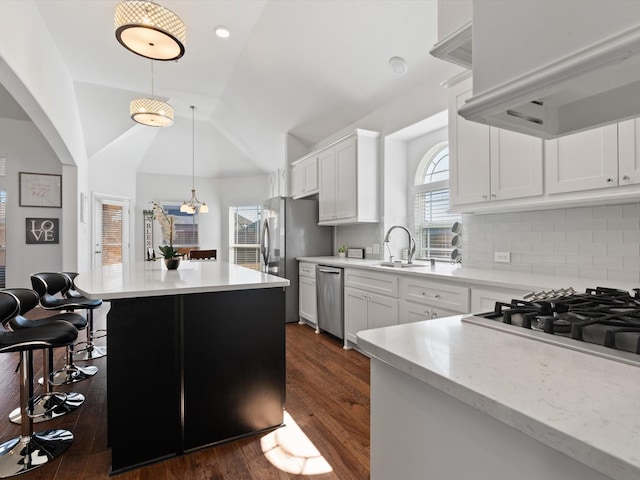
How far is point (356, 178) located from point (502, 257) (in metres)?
1.79

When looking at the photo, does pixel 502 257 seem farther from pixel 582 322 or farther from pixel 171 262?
pixel 171 262

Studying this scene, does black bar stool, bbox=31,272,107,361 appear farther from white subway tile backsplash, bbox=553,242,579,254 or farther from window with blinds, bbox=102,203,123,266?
window with blinds, bbox=102,203,123,266

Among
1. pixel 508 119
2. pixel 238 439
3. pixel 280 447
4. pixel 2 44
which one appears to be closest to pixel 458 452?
pixel 508 119

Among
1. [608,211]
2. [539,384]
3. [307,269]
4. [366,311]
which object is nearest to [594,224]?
[608,211]

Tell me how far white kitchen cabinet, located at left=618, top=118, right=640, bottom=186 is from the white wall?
667cm

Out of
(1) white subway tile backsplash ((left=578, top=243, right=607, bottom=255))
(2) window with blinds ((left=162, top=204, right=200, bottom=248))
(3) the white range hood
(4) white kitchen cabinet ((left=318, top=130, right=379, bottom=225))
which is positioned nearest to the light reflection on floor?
(3) the white range hood

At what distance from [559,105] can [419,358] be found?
2.32ft

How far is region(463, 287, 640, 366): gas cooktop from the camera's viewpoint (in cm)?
67

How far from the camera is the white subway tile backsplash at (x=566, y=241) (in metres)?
1.93

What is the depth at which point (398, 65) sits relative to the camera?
329 cm

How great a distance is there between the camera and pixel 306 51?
3.69 m

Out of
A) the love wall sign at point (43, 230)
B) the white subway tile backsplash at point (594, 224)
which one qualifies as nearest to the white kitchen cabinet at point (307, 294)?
the white subway tile backsplash at point (594, 224)

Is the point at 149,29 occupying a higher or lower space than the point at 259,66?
lower

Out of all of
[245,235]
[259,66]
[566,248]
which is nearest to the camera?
[566,248]
